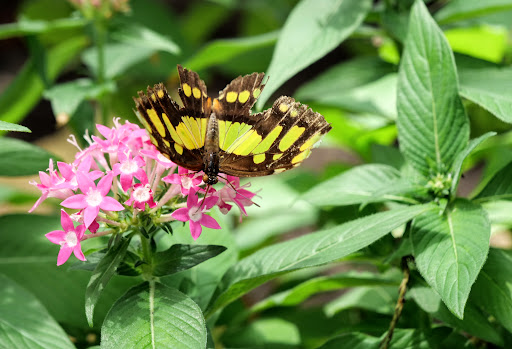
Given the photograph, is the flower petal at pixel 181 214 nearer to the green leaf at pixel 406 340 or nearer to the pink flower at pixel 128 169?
the pink flower at pixel 128 169

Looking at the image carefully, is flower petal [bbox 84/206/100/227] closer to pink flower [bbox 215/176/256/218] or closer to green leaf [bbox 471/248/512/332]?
pink flower [bbox 215/176/256/218]

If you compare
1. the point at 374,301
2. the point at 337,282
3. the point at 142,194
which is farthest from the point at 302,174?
the point at 142,194

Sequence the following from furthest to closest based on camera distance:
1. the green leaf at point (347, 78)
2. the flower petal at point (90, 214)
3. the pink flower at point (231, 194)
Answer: the green leaf at point (347, 78)
the pink flower at point (231, 194)
the flower petal at point (90, 214)

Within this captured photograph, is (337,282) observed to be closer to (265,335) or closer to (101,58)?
(265,335)

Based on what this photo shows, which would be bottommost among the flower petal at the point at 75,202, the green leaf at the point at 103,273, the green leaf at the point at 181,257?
the green leaf at the point at 181,257

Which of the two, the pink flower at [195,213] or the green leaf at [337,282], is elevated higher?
the pink flower at [195,213]

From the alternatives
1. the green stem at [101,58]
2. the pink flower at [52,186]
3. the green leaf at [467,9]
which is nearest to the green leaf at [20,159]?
the pink flower at [52,186]

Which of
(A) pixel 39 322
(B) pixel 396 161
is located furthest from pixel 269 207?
(A) pixel 39 322
